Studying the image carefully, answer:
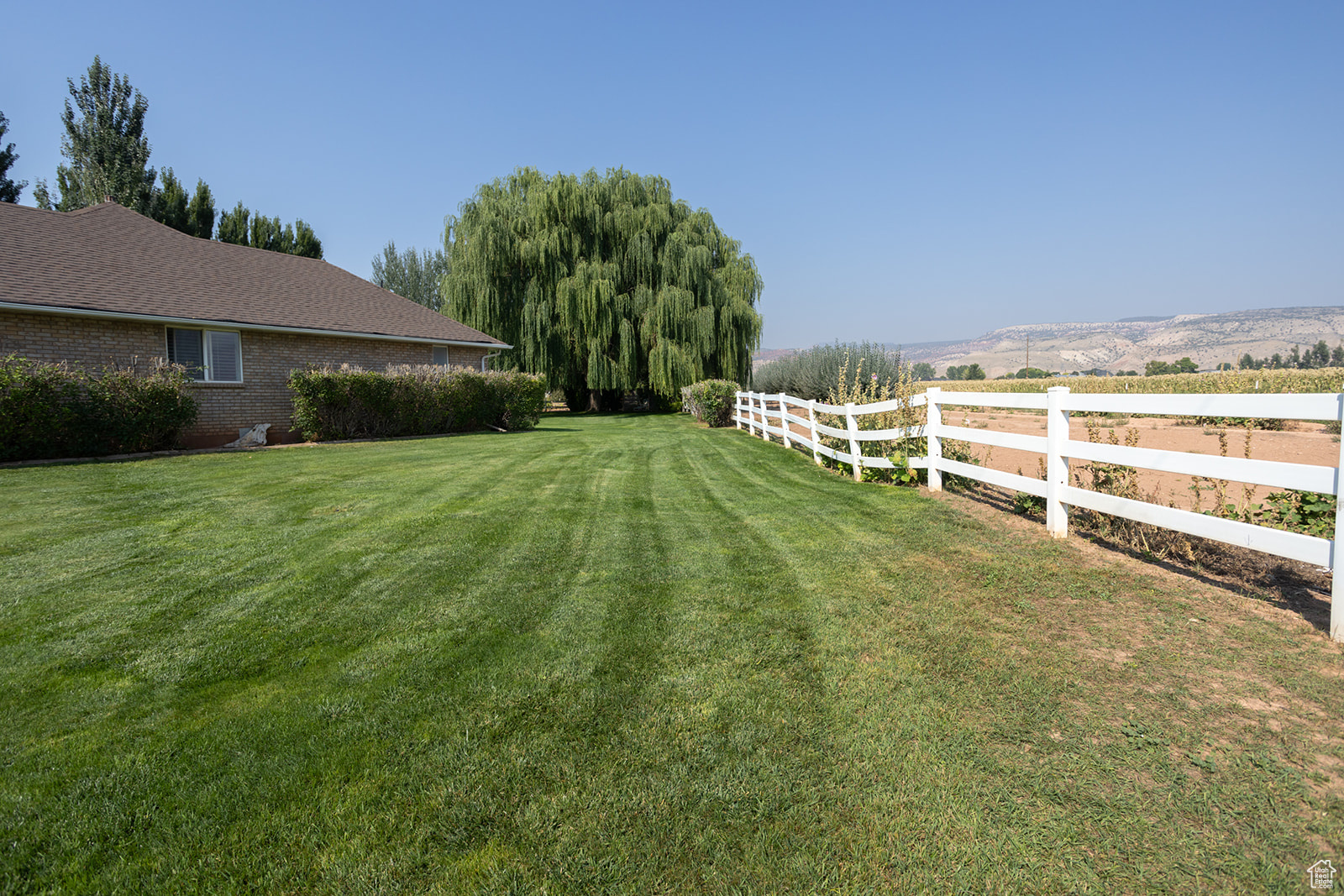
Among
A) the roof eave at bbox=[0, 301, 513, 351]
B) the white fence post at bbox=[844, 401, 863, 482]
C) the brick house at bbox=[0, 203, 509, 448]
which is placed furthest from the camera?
the brick house at bbox=[0, 203, 509, 448]

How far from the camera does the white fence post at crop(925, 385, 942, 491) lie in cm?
736

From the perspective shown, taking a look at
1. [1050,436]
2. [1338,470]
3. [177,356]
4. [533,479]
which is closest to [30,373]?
[177,356]

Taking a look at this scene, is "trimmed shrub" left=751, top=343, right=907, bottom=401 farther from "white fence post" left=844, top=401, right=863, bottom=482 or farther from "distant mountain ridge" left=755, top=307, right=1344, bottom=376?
"distant mountain ridge" left=755, top=307, right=1344, bottom=376

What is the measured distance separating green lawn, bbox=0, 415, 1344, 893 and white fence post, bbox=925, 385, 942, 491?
7.36 ft

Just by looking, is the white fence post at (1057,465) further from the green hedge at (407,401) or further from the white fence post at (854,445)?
the green hedge at (407,401)

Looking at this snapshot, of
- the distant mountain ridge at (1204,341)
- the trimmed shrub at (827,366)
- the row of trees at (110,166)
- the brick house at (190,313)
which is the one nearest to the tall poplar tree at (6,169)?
the row of trees at (110,166)

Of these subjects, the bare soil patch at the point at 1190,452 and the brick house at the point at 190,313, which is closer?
the bare soil patch at the point at 1190,452

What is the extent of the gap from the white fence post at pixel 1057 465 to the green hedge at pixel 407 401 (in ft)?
45.2

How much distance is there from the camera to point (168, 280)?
49.8 feet

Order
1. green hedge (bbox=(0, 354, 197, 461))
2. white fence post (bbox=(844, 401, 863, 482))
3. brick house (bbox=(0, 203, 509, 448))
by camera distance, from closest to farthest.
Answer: white fence post (bbox=(844, 401, 863, 482)) < green hedge (bbox=(0, 354, 197, 461)) < brick house (bbox=(0, 203, 509, 448))

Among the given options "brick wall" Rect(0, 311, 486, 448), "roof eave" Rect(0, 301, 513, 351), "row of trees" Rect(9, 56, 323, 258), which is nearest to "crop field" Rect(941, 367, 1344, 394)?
"roof eave" Rect(0, 301, 513, 351)

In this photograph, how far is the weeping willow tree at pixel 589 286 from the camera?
23781 millimetres

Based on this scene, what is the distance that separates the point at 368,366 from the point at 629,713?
17.7 meters

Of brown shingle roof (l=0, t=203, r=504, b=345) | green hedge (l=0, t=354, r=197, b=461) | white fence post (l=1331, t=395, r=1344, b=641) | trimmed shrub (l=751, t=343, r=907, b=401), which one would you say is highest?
brown shingle roof (l=0, t=203, r=504, b=345)
